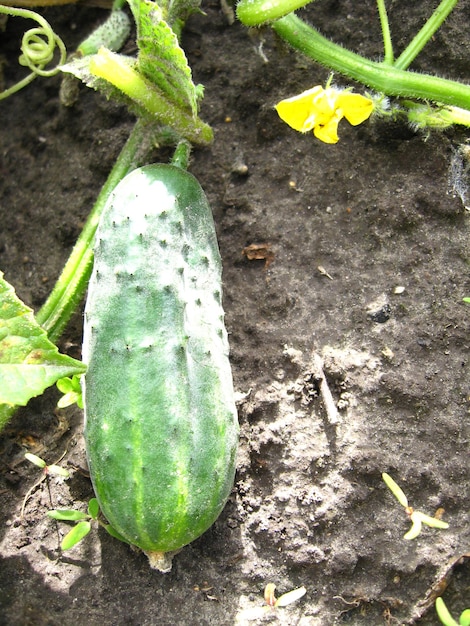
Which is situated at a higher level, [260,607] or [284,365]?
[284,365]

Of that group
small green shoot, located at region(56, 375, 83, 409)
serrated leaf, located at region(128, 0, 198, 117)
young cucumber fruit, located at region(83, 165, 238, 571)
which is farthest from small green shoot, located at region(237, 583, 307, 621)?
serrated leaf, located at region(128, 0, 198, 117)

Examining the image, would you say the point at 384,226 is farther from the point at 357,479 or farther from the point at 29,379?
the point at 29,379

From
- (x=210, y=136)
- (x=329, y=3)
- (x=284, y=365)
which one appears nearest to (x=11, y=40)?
(x=210, y=136)

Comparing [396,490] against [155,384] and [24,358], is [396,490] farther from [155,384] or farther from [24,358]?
[24,358]

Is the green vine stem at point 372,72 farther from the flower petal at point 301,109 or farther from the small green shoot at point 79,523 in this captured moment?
the small green shoot at point 79,523

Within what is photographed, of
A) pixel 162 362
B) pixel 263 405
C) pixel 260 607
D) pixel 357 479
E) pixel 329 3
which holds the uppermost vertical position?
pixel 329 3

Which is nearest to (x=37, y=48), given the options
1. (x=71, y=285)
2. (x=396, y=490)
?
(x=71, y=285)

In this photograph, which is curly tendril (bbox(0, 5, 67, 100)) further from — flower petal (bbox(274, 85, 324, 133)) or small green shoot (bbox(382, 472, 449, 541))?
small green shoot (bbox(382, 472, 449, 541))
